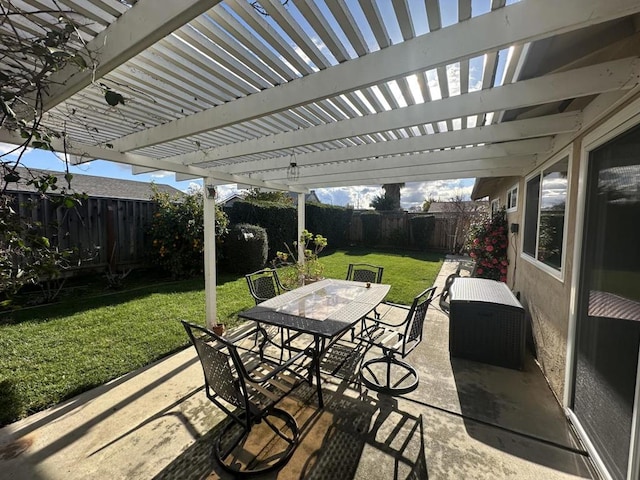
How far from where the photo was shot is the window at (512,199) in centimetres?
596

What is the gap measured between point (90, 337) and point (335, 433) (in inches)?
158

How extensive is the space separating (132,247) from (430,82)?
27.3 feet

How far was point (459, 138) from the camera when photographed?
3352 millimetres

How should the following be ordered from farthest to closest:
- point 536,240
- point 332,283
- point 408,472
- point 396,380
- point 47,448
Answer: point 332,283 → point 536,240 → point 396,380 → point 47,448 → point 408,472

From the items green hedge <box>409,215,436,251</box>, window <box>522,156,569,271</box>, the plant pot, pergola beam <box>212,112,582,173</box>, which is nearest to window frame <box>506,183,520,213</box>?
window <box>522,156,569,271</box>

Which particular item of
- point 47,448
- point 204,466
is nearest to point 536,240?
point 204,466

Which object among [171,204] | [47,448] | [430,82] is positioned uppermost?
[430,82]

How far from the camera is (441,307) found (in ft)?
19.7

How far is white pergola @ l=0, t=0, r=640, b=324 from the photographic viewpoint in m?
1.57

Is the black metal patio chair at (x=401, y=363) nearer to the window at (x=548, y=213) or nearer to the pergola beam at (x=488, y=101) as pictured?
the window at (x=548, y=213)

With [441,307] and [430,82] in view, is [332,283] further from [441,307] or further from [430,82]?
[430,82]

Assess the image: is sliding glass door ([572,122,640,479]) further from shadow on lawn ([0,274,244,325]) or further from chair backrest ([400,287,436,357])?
shadow on lawn ([0,274,244,325])

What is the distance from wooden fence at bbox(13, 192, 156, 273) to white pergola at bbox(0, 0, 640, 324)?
3793mm

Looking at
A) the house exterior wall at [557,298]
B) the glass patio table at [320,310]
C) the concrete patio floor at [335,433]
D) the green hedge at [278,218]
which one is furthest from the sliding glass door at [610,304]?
the green hedge at [278,218]
